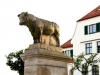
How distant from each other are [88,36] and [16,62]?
1788 centimetres

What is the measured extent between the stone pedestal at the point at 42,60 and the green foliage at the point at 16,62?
42.3 meters

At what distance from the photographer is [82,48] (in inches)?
1545

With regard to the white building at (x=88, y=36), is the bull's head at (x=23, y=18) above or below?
below

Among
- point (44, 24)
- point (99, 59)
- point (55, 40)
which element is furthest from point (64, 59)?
point (99, 59)

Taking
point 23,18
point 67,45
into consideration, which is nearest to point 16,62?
point 67,45

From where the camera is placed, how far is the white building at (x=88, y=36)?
37.3 m

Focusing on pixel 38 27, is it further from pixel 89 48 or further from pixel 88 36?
pixel 88 36

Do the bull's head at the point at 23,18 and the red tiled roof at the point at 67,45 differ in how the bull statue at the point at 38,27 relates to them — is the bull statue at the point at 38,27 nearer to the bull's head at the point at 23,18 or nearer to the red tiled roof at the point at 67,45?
the bull's head at the point at 23,18

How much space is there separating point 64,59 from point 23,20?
184 centimetres

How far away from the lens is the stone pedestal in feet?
26.2

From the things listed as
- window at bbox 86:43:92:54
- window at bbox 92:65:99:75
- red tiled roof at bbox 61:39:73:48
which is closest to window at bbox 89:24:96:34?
window at bbox 86:43:92:54

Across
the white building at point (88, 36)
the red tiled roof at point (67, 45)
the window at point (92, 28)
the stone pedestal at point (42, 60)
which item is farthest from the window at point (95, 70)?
the stone pedestal at point (42, 60)

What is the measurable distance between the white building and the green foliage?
1360cm

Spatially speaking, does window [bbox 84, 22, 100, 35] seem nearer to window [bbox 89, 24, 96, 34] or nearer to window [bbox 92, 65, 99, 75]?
window [bbox 89, 24, 96, 34]
